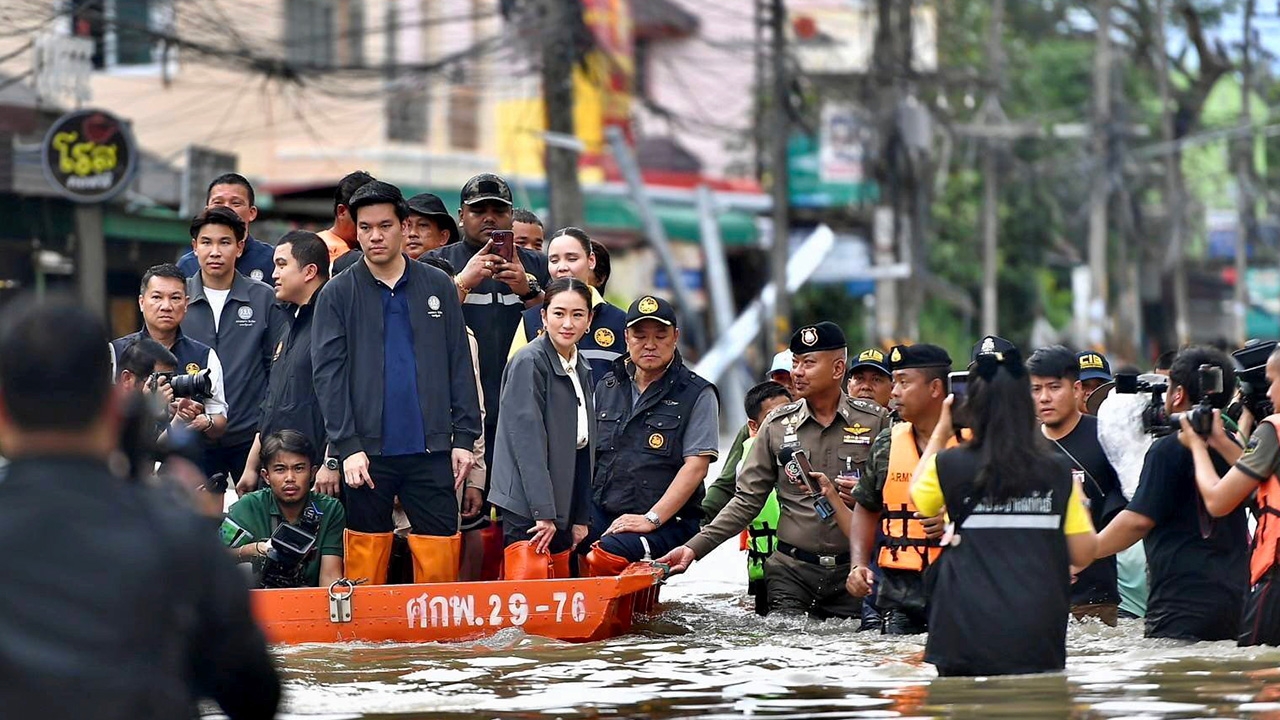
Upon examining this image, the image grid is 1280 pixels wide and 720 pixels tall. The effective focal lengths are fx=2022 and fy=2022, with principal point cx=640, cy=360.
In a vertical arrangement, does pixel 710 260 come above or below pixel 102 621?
above

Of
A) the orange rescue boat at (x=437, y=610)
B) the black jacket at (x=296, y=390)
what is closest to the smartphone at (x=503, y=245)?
the black jacket at (x=296, y=390)

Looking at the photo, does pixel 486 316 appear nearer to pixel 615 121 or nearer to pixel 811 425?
pixel 811 425

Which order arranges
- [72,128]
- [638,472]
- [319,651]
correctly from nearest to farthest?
[319,651] < [638,472] < [72,128]

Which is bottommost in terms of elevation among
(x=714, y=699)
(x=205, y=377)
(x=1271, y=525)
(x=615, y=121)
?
(x=714, y=699)

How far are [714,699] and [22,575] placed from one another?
4606 millimetres

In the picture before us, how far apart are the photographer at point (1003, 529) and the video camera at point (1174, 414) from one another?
1.25 m

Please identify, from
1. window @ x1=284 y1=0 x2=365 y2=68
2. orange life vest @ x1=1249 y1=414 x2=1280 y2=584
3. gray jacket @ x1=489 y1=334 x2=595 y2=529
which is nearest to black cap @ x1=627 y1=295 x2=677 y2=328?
gray jacket @ x1=489 y1=334 x2=595 y2=529

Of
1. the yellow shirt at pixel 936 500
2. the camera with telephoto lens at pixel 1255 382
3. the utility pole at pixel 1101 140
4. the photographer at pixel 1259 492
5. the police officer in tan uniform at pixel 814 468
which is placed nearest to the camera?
the yellow shirt at pixel 936 500

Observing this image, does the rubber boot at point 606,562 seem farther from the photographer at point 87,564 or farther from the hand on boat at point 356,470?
the photographer at point 87,564

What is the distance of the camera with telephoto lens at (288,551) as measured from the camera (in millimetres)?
10039

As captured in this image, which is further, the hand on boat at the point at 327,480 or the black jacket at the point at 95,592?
the hand on boat at the point at 327,480

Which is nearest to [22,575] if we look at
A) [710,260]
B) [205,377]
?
[205,377]

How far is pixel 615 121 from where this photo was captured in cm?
3969

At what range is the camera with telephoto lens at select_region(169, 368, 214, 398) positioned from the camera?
9.96 m
